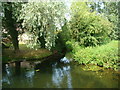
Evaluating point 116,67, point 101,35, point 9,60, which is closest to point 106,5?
point 101,35

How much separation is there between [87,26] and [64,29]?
2.62 m

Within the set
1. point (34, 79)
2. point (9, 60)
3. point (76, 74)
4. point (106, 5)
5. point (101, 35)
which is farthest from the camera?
point (106, 5)

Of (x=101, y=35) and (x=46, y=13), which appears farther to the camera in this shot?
(x=101, y=35)

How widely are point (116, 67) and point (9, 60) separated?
6576mm

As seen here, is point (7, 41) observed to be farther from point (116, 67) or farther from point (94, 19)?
point (116, 67)

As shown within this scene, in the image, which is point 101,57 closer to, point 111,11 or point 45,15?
point 45,15

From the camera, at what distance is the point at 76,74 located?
653 cm

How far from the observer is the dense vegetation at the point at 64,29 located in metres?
5.01

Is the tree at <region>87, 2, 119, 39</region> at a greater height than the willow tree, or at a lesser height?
greater

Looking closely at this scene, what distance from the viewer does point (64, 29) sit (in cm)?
1130

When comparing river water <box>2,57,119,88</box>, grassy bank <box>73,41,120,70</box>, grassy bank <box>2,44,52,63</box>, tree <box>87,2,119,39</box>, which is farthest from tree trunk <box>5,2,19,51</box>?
tree <box>87,2,119,39</box>

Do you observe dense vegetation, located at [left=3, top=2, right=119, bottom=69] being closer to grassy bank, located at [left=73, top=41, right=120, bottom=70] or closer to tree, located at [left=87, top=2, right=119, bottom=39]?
grassy bank, located at [left=73, top=41, right=120, bottom=70]

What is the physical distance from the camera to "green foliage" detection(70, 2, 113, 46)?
29.8 ft

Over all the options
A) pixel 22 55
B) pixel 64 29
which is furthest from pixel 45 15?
pixel 64 29
